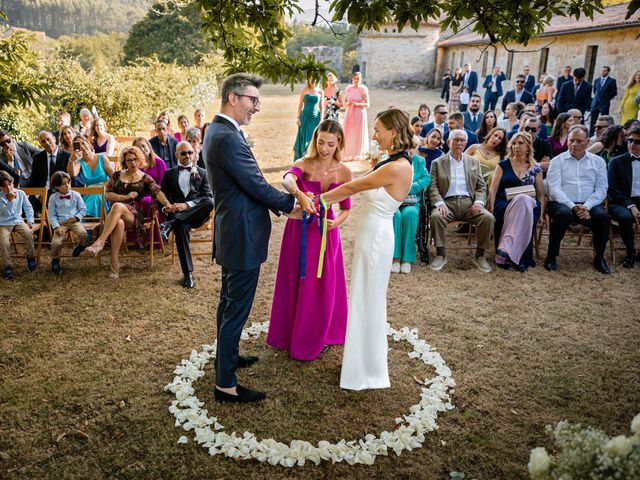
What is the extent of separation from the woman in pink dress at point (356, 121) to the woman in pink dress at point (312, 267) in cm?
943

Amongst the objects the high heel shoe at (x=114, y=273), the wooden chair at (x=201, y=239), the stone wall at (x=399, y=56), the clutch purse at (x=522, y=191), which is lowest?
the high heel shoe at (x=114, y=273)

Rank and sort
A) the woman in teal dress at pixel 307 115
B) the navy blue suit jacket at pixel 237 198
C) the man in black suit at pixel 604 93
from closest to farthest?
1. the navy blue suit jacket at pixel 237 198
2. the woman in teal dress at pixel 307 115
3. the man in black suit at pixel 604 93

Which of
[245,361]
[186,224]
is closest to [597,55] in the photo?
→ [186,224]

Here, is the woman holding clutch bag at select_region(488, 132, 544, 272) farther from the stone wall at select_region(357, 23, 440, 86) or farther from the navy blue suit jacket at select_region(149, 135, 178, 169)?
the stone wall at select_region(357, 23, 440, 86)

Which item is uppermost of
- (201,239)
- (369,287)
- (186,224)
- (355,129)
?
(355,129)

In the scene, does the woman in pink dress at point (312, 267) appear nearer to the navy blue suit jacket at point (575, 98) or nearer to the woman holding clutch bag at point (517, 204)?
the woman holding clutch bag at point (517, 204)

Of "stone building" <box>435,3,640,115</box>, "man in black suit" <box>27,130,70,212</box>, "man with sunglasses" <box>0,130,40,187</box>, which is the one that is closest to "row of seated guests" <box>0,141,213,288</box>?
"man in black suit" <box>27,130,70,212</box>

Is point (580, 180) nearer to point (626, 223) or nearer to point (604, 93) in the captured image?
point (626, 223)

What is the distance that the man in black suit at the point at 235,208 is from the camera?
3.68m

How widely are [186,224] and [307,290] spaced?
8.87 ft

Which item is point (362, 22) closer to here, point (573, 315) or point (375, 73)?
point (573, 315)

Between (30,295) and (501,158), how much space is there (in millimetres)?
6938

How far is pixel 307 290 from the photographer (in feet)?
15.2

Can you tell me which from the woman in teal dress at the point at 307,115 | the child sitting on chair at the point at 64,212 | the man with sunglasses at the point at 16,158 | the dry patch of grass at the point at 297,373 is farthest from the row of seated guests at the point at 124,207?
the woman in teal dress at the point at 307,115
